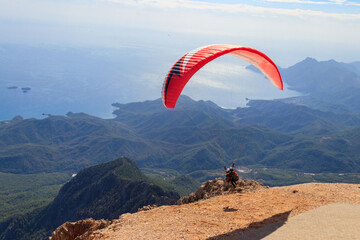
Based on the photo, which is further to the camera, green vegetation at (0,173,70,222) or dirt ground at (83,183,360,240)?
green vegetation at (0,173,70,222)

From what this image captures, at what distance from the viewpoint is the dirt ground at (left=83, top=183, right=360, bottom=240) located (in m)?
20.6

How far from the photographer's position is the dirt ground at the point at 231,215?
20625 mm

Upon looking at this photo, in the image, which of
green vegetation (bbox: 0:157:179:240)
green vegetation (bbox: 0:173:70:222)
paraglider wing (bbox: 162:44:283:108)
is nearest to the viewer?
paraglider wing (bbox: 162:44:283:108)

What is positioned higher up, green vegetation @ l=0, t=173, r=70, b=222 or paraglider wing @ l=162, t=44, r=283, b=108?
paraglider wing @ l=162, t=44, r=283, b=108

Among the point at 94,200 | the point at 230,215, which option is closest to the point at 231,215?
the point at 230,215

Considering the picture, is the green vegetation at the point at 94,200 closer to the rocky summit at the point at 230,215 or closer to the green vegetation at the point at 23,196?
the green vegetation at the point at 23,196

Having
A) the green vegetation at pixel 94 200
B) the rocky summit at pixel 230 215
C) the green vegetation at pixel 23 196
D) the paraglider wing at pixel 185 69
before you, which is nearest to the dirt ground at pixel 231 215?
the rocky summit at pixel 230 215

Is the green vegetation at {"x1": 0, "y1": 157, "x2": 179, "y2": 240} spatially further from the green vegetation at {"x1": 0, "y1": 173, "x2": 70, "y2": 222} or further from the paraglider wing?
the paraglider wing

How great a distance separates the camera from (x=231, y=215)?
23078 millimetres

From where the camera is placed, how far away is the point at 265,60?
28156mm

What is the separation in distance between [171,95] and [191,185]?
15823cm

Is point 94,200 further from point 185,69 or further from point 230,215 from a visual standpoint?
point 185,69

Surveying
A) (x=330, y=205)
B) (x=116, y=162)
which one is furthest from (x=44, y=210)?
(x=330, y=205)

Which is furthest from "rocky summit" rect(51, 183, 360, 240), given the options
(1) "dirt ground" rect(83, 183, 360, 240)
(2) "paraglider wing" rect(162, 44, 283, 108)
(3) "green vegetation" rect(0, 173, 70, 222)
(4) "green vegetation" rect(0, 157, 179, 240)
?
(3) "green vegetation" rect(0, 173, 70, 222)
